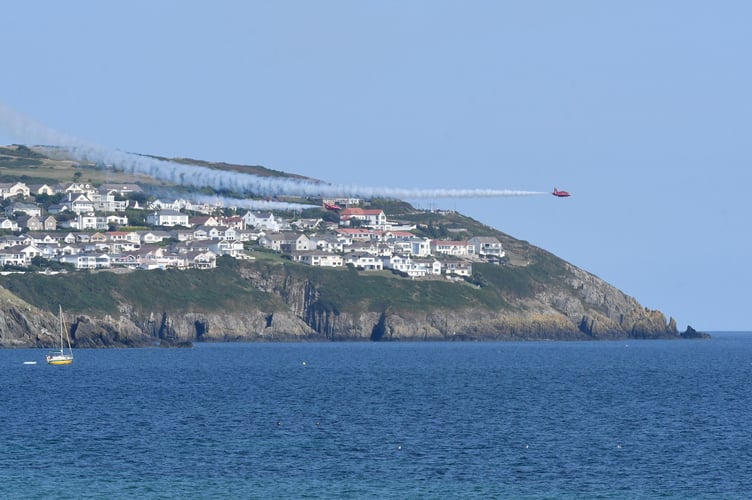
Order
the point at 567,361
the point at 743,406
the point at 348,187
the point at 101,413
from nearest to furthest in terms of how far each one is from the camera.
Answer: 1. the point at 101,413
2. the point at 743,406
3. the point at 348,187
4. the point at 567,361

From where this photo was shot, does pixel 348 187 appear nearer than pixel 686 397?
No

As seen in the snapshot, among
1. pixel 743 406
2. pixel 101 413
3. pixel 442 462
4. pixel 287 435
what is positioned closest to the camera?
pixel 442 462

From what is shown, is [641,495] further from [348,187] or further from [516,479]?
[348,187]

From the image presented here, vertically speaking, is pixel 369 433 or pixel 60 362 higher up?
pixel 60 362

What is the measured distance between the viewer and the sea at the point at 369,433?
60.2 meters

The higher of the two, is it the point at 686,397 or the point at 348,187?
the point at 348,187

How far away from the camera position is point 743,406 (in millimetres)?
99250

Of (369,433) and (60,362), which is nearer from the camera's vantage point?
(369,433)

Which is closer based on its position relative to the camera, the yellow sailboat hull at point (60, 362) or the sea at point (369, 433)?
the sea at point (369, 433)

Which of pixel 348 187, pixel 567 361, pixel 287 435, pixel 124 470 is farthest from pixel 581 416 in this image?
pixel 567 361

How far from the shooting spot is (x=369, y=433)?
Result: 7919 centimetres

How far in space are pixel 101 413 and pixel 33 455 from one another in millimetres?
22349

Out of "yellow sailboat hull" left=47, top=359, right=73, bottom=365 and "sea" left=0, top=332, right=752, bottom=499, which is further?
"yellow sailboat hull" left=47, top=359, right=73, bottom=365

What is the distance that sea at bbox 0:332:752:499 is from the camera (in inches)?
2368
